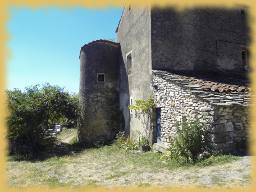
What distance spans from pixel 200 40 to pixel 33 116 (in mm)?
9005

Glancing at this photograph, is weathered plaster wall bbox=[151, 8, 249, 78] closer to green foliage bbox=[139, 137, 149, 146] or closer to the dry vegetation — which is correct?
green foliage bbox=[139, 137, 149, 146]

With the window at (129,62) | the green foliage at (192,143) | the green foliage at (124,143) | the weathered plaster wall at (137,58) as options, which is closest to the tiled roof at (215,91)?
the green foliage at (192,143)

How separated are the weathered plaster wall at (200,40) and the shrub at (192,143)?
4.86 m

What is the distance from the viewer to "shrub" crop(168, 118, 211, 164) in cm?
943

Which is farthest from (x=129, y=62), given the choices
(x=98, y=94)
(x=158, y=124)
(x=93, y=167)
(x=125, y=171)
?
(x=125, y=171)

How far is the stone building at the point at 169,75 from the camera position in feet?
32.6

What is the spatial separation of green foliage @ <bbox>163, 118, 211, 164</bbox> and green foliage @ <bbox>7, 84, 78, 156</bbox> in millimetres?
8223

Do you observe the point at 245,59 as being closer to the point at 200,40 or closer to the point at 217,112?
the point at 200,40

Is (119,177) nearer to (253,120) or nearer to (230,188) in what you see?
(230,188)

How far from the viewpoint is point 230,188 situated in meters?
6.27

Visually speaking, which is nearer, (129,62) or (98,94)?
(129,62)

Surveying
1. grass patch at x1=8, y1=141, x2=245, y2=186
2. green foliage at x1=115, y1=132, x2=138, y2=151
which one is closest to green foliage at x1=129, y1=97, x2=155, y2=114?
green foliage at x1=115, y1=132, x2=138, y2=151

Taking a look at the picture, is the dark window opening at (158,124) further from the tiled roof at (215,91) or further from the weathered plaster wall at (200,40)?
the weathered plaster wall at (200,40)

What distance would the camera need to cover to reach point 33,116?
15.2 metres
